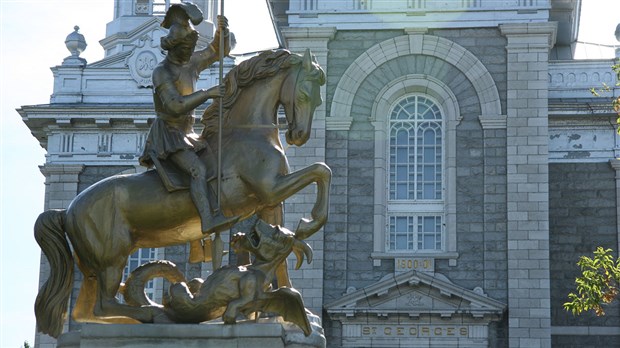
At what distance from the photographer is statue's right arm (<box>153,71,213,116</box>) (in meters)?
13.8

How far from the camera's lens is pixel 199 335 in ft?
42.9

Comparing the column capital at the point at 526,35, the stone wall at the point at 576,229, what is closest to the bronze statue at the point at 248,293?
the column capital at the point at 526,35

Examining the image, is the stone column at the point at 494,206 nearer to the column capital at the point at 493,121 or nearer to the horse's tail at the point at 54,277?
the column capital at the point at 493,121

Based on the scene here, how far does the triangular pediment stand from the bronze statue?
19918mm

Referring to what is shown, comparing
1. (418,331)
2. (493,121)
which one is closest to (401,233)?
(418,331)

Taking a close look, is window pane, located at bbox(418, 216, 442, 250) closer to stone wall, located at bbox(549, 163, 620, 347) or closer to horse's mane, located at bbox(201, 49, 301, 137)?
stone wall, located at bbox(549, 163, 620, 347)

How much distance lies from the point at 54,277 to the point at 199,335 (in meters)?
1.69

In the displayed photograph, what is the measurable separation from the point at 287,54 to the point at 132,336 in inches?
121

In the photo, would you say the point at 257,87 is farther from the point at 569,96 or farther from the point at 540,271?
the point at 569,96

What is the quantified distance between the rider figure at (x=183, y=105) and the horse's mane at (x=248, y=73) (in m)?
0.18

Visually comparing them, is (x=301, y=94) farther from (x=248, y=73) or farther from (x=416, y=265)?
(x=416, y=265)

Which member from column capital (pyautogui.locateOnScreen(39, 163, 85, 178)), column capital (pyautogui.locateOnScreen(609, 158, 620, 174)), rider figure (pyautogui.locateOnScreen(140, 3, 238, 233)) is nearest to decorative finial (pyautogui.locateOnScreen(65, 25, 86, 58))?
column capital (pyautogui.locateOnScreen(39, 163, 85, 178))

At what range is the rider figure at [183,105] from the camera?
1365 centimetres

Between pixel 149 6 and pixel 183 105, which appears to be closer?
pixel 183 105
